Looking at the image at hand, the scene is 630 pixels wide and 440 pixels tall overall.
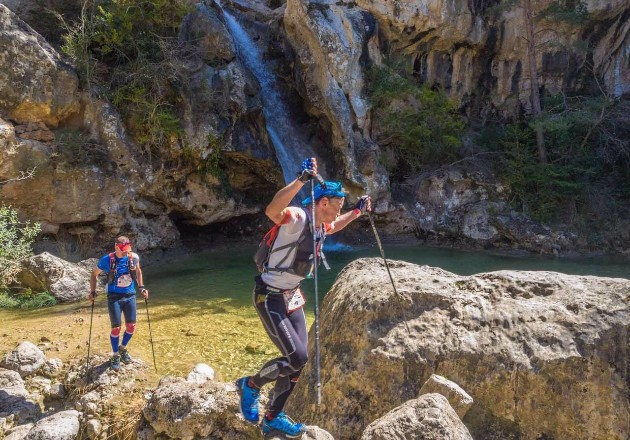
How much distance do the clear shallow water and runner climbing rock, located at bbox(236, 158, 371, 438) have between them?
3097 millimetres

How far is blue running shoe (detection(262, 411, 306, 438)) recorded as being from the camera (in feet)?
10.6

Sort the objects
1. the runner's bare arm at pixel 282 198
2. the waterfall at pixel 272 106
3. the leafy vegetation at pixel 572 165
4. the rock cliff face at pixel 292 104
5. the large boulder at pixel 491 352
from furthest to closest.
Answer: the waterfall at pixel 272 106, the leafy vegetation at pixel 572 165, the rock cliff face at pixel 292 104, the large boulder at pixel 491 352, the runner's bare arm at pixel 282 198

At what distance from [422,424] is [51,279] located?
9.75 m

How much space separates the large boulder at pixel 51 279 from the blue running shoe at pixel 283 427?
26.2ft

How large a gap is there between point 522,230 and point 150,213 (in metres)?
13.6

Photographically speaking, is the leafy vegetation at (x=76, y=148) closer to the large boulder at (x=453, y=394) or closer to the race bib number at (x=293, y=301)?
the race bib number at (x=293, y=301)

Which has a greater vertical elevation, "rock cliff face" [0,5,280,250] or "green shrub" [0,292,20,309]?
"rock cliff face" [0,5,280,250]

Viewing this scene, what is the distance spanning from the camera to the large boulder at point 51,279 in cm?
956

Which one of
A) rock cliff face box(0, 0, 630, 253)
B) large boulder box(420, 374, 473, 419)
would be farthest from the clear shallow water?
Result: large boulder box(420, 374, 473, 419)

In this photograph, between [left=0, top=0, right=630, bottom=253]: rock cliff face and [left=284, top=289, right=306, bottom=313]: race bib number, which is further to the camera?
[left=0, top=0, right=630, bottom=253]: rock cliff face

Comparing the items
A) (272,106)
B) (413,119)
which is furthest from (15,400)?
(413,119)

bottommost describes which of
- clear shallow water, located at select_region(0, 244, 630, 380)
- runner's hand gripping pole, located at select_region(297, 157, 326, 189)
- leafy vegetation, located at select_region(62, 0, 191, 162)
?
clear shallow water, located at select_region(0, 244, 630, 380)

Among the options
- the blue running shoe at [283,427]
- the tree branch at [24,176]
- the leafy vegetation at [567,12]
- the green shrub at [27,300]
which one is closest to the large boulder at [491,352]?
the blue running shoe at [283,427]

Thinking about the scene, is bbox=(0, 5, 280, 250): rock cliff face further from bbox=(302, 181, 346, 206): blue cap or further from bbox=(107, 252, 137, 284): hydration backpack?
bbox=(302, 181, 346, 206): blue cap
